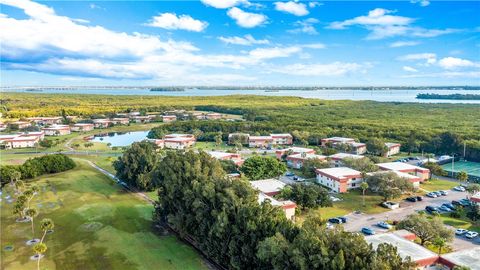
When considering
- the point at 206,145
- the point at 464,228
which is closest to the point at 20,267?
the point at 464,228

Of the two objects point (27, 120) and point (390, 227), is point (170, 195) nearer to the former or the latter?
point (390, 227)

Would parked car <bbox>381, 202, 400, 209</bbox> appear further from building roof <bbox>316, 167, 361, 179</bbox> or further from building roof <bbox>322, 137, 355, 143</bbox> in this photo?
building roof <bbox>322, 137, 355, 143</bbox>

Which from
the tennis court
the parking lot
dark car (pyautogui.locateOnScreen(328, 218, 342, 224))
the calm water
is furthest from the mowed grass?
the tennis court

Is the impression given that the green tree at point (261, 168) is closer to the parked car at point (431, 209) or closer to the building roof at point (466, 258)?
the parked car at point (431, 209)

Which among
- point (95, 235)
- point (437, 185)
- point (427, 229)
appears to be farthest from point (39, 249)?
point (437, 185)

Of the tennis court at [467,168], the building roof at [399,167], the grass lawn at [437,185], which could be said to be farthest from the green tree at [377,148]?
the grass lawn at [437,185]
